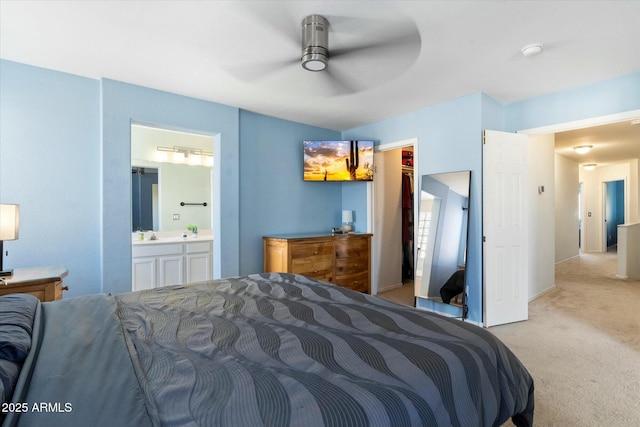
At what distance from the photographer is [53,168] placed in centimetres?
283

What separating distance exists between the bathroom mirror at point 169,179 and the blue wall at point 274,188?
0.83m

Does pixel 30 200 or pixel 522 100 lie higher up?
pixel 522 100

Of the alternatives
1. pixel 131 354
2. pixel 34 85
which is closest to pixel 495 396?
pixel 131 354

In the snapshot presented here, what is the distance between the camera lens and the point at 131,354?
1.08 meters

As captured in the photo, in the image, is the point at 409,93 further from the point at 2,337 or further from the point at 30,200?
the point at 30,200

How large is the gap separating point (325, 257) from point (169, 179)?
8.34ft

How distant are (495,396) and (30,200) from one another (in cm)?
365

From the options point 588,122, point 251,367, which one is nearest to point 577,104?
point 588,122

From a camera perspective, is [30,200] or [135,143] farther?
[135,143]

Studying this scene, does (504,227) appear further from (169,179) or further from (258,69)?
(169,179)

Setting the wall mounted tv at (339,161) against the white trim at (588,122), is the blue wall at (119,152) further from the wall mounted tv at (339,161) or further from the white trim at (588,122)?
the wall mounted tv at (339,161)

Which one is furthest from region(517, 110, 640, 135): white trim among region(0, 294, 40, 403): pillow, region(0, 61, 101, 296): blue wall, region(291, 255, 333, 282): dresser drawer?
region(0, 61, 101, 296): blue wall

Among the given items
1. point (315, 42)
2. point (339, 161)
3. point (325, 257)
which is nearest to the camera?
point (315, 42)

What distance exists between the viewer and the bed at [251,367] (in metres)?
0.79
